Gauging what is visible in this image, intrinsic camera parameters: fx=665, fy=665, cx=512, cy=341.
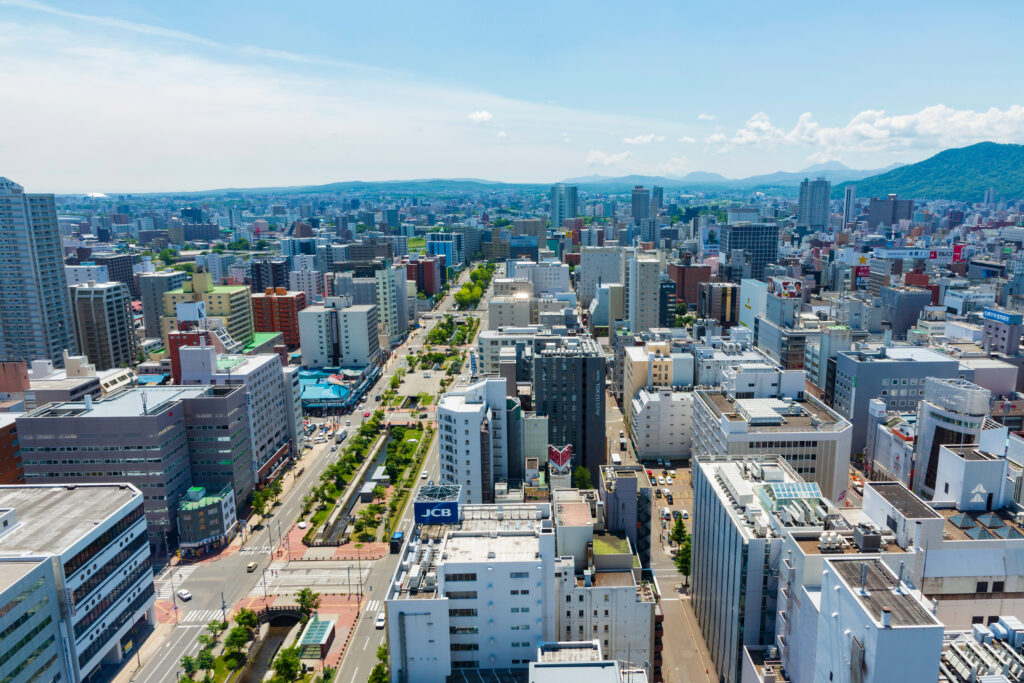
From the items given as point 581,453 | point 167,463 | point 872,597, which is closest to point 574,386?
point 581,453

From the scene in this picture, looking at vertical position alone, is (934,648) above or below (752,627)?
above

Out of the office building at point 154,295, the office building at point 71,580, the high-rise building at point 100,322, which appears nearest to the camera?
the office building at point 71,580

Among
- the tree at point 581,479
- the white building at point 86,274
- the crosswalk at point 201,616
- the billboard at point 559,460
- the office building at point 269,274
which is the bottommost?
the crosswalk at point 201,616

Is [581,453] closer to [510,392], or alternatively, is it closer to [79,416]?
[510,392]

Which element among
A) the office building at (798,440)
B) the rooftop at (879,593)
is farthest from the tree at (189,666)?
the office building at (798,440)

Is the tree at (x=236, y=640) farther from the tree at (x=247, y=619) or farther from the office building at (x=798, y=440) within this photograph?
the office building at (x=798, y=440)

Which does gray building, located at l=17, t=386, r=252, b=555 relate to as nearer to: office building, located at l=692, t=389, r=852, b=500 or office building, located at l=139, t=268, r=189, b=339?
office building, located at l=692, t=389, r=852, b=500
